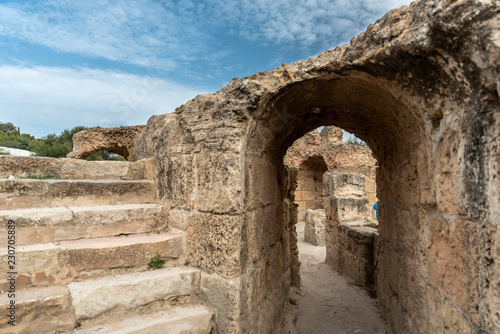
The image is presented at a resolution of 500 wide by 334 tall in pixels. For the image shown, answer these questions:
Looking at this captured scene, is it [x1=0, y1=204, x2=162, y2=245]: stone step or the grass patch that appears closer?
[x1=0, y1=204, x2=162, y2=245]: stone step

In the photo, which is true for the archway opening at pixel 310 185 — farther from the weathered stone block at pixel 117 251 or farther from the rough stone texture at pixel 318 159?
the weathered stone block at pixel 117 251

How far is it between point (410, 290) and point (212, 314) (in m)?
1.76

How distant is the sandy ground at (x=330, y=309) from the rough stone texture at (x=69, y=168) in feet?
9.17

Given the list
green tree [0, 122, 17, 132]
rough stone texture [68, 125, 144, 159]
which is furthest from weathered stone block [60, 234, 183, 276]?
green tree [0, 122, 17, 132]

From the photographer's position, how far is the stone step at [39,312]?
2.11 metres

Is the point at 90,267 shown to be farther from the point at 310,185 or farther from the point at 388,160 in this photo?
the point at 310,185

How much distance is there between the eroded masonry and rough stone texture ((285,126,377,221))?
9.52 meters

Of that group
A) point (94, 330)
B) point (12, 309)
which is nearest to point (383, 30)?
point (94, 330)

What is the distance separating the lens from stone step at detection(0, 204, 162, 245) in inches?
102

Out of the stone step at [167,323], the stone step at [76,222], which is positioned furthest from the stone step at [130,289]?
the stone step at [76,222]

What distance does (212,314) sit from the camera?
2.67m

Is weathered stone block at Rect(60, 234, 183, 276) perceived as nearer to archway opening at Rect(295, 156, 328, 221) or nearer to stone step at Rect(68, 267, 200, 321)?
stone step at Rect(68, 267, 200, 321)

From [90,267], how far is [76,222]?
49 centimetres

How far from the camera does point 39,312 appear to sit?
2186 millimetres
